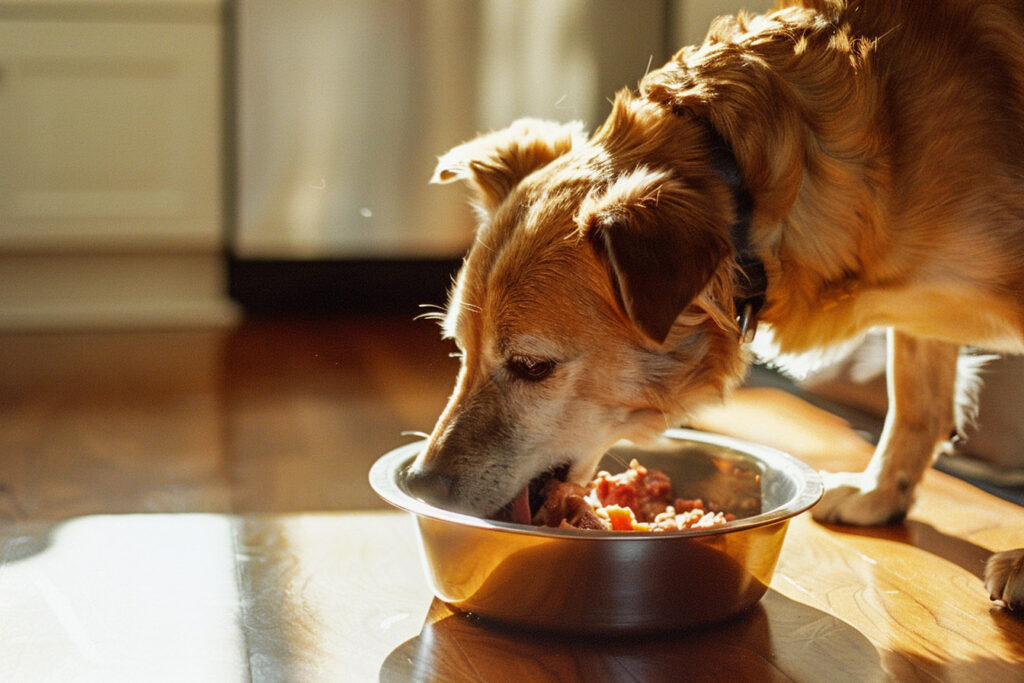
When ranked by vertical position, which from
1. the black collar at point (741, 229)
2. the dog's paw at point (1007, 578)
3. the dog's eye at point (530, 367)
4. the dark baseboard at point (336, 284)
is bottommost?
the dark baseboard at point (336, 284)

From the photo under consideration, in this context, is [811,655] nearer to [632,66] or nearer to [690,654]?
[690,654]

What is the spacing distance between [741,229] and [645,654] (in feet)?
2.04

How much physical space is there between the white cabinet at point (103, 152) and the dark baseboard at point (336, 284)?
0.17 m

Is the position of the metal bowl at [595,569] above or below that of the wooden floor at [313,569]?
above

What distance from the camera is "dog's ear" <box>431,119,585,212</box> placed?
1900 mm

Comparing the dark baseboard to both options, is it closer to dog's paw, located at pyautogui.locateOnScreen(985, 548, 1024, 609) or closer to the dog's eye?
the dog's eye

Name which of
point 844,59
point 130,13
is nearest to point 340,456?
point 844,59

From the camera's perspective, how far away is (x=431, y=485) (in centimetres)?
168

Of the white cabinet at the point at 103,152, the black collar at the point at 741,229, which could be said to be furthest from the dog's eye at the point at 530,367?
the white cabinet at the point at 103,152

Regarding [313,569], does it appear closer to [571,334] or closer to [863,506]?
[571,334]

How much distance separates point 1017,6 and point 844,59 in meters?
0.30

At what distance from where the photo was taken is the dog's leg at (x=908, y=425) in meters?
2.18

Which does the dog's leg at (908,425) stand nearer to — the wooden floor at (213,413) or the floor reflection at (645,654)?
the floor reflection at (645,654)

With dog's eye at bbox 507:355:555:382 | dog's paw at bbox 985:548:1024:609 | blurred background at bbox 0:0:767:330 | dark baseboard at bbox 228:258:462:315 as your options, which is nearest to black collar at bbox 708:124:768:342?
dog's eye at bbox 507:355:555:382
